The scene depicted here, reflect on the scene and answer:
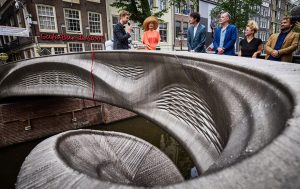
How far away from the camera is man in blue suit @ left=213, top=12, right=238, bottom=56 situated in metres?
3.58

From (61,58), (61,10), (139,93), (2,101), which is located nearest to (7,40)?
(61,10)

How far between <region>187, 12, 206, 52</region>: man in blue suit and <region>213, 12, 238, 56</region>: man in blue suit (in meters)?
0.30

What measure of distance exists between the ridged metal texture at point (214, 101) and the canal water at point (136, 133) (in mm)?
3185

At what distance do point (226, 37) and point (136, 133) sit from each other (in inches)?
206

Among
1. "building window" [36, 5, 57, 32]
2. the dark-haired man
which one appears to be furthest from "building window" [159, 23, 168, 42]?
the dark-haired man

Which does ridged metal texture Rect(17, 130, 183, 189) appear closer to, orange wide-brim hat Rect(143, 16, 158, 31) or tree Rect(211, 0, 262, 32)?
orange wide-brim hat Rect(143, 16, 158, 31)

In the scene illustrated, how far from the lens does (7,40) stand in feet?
68.9

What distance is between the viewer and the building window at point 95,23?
1554cm

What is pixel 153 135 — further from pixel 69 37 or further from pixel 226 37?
pixel 69 37

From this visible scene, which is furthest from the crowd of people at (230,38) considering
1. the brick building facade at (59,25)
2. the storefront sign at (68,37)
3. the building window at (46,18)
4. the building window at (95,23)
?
the building window at (95,23)

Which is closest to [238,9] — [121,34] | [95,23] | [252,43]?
[95,23]

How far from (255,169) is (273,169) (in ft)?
0.11

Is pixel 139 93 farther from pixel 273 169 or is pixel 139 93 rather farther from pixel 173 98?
pixel 273 169

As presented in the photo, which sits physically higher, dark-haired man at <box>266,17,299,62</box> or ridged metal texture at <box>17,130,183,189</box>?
dark-haired man at <box>266,17,299,62</box>
